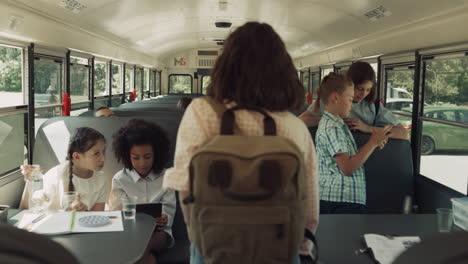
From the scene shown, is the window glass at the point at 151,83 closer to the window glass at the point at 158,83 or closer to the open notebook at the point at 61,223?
the window glass at the point at 158,83

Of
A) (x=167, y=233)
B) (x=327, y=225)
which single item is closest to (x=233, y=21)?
(x=167, y=233)

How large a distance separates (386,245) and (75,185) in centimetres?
210

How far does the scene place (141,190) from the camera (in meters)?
3.13

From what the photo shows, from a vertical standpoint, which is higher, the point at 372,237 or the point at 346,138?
the point at 346,138

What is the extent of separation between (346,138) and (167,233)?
1.32 meters

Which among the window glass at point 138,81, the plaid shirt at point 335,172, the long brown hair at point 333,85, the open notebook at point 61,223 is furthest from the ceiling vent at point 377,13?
the window glass at point 138,81

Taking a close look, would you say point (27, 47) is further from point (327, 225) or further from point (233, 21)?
point (233, 21)

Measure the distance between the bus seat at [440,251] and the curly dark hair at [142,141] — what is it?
8.96ft

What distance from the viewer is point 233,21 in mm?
9164

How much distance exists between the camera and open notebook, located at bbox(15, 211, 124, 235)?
2.27m

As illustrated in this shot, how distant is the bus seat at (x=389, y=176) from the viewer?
157 inches

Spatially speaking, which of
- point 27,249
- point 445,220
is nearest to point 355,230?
point 445,220

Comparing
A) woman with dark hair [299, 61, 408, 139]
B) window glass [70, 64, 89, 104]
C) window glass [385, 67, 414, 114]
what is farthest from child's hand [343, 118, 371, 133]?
window glass [70, 64, 89, 104]

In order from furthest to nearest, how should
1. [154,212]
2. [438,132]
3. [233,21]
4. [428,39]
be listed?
[233,21], [428,39], [438,132], [154,212]
